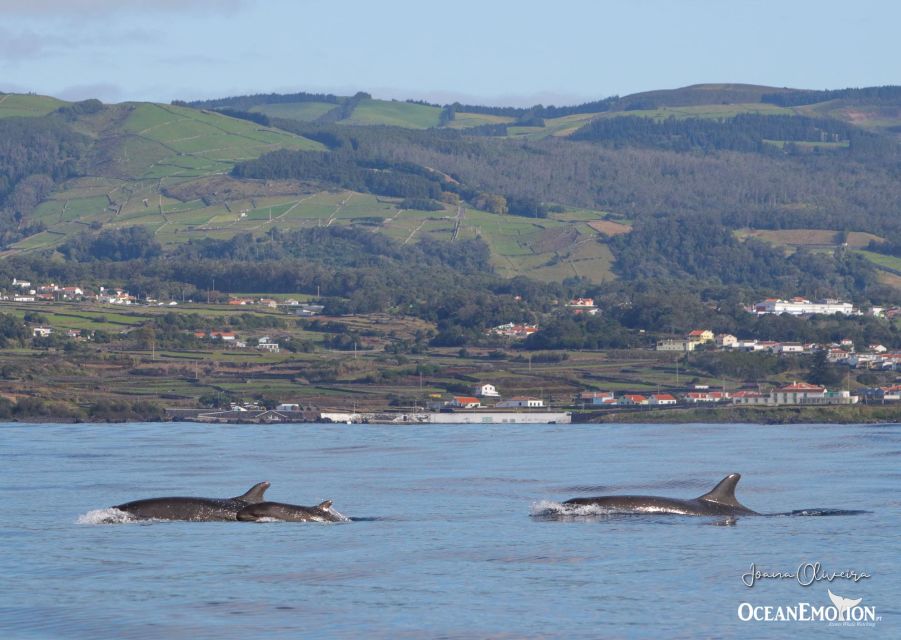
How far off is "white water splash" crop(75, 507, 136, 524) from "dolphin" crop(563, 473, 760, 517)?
9.91 metres

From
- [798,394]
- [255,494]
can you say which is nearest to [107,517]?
[255,494]

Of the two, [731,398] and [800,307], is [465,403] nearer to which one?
[731,398]

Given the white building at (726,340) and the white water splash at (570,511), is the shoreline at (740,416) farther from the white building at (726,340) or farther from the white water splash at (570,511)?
the white water splash at (570,511)

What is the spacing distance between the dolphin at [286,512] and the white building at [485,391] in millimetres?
66635

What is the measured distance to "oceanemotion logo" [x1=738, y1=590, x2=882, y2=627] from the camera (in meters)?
24.2

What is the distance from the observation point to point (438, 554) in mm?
30859

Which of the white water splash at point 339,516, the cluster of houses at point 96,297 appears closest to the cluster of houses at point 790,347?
the cluster of houses at point 96,297

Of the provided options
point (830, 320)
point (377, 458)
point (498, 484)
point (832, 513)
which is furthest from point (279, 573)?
point (830, 320)

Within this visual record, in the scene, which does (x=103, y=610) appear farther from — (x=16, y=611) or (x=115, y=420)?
Result: (x=115, y=420)

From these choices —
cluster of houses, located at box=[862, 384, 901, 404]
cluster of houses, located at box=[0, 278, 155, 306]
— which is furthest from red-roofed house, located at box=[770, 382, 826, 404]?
cluster of houses, located at box=[0, 278, 155, 306]

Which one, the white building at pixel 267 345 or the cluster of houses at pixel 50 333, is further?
the white building at pixel 267 345

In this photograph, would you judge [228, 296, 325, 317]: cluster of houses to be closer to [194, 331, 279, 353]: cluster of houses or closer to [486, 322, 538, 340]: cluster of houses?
[486, 322, 538, 340]: cluster of houses
